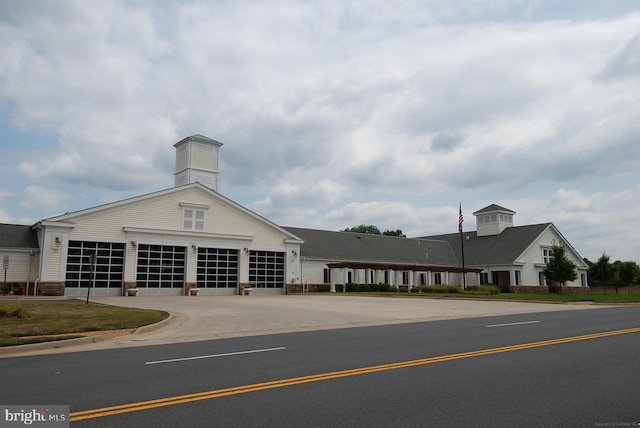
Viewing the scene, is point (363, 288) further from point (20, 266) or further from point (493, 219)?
point (20, 266)

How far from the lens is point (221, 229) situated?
3719 centimetres

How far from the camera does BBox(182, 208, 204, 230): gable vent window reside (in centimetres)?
3553

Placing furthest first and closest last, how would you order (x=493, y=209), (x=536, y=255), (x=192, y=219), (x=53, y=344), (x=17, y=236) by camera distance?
(x=493, y=209), (x=536, y=255), (x=192, y=219), (x=17, y=236), (x=53, y=344)

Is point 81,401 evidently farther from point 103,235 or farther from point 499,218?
point 499,218

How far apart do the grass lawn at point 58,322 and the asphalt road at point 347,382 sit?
2.40 m

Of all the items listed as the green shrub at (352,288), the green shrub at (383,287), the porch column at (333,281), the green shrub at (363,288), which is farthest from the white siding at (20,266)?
the green shrub at (383,287)

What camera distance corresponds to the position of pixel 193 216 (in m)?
35.9

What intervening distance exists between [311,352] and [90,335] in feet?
20.4

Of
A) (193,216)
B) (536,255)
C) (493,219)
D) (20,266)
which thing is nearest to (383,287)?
(193,216)

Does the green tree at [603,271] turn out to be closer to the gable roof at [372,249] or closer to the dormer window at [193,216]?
the gable roof at [372,249]

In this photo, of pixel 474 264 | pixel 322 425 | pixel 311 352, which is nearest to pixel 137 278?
pixel 311 352

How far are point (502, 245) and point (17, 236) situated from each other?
4289 cm

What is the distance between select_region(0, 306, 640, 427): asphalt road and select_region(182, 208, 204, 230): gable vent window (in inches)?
977

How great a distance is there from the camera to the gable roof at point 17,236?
30047mm
